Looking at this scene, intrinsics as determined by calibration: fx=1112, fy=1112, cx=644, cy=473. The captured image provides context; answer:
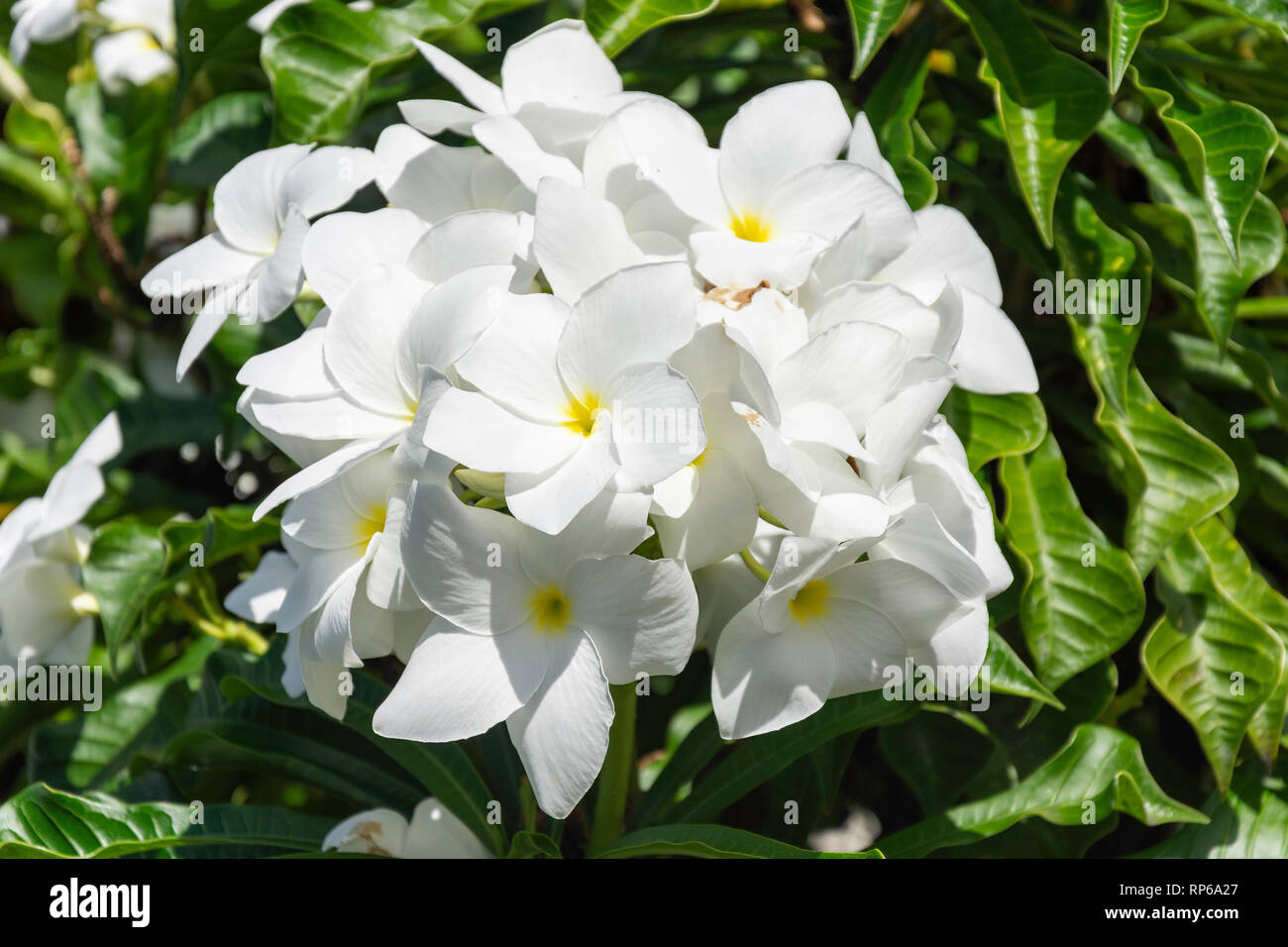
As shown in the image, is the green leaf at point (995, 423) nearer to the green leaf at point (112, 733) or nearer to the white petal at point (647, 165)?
the white petal at point (647, 165)

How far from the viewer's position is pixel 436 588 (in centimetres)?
60

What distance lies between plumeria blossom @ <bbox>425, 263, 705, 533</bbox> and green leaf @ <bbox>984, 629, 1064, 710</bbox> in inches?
15.0

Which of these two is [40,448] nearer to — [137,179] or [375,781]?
[137,179]

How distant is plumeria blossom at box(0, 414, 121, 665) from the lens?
39.7 inches

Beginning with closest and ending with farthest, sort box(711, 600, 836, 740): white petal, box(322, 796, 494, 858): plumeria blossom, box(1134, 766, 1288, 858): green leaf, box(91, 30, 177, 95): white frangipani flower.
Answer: box(711, 600, 836, 740): white petal → box(322, 796, 494, 858): plumeria blossom → box(1134, 766, 1288, 858): green leaf → box(91, 30, 177, 95): white frangipani flower

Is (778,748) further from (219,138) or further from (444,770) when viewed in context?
(219,138)

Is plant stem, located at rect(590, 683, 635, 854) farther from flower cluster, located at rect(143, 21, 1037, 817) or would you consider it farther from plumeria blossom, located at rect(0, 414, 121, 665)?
plumeria blossom, located at rect(0, 414, 121, 665)

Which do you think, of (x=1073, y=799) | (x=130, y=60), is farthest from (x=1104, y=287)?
(x=130, y=60)

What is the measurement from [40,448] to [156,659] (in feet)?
1.37

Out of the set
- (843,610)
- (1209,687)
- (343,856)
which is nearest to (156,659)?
(343,856)

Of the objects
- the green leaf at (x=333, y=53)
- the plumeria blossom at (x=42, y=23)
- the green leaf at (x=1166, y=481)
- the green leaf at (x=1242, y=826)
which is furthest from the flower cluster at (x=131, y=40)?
the green leaf at (x=1242, y=826)

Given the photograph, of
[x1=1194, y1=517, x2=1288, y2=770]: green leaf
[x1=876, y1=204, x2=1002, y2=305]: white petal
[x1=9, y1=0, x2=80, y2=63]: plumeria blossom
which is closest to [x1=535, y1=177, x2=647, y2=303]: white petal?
[x1=876, y1=204, x2=1002, y2=305]: white petal

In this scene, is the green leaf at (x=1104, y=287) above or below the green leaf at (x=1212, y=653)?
above

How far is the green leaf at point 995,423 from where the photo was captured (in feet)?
2.83
